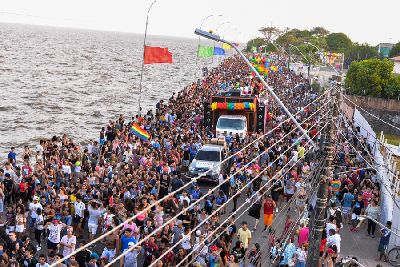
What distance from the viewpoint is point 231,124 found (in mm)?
27516

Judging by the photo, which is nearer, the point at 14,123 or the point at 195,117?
the point at 195,117

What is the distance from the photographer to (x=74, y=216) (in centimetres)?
1533

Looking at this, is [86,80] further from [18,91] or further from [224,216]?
[224,216]

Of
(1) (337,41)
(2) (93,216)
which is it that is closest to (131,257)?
(2) (93,216)

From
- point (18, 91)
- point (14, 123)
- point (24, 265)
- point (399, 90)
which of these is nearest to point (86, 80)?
point (18, 91)

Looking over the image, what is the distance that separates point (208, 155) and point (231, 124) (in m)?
6.17

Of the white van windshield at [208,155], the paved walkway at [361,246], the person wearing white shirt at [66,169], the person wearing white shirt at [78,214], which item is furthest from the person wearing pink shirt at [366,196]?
the person wearing white shirt at [66,169]

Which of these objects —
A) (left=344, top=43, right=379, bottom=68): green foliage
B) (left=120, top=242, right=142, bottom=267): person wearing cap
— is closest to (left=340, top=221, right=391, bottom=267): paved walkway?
(left=120, top=242, right=142, bottom=267): person wearing cap

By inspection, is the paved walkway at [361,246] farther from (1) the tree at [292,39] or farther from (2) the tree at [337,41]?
(2) the tree at [337,41]

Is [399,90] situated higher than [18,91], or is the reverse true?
[399,90]

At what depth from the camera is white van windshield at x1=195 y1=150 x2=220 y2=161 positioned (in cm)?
2155

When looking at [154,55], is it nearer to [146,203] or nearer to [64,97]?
[146,203]

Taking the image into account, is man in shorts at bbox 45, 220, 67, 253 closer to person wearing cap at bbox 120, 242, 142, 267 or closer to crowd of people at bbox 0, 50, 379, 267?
crowd of people at bbox 0, 50, 379, 267

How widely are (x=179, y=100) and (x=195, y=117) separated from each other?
333 inches
